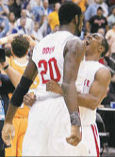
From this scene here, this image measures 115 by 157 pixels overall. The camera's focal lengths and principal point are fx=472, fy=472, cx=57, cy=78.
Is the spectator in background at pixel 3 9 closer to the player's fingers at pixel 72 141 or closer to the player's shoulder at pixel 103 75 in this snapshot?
the player's shoulder at pixel 103 75

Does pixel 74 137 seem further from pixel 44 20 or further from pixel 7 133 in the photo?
pixel 44 20

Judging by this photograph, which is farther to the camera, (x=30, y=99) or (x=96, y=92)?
(x=96, y=92)

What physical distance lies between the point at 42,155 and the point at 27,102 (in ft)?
1.56

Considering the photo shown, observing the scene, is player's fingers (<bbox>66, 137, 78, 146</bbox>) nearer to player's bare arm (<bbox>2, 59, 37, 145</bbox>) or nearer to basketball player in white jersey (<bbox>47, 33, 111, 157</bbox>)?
basketball player in white jersey (<bbox>47, 33, 111, 157</bbox>)

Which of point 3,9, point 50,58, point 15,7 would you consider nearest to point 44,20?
point 3,9

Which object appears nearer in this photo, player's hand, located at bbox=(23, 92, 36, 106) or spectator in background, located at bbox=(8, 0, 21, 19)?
player's hand, located at bbox=(23, 92, 36, 106)

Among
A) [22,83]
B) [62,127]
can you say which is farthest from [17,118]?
[62,127]

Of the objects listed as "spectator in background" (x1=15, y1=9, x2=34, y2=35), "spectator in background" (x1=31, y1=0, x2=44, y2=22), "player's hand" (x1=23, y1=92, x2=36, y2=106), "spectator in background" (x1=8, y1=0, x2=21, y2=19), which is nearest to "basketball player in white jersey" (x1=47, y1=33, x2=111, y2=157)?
"player's hand" (x1=23, y1=92, x2=36, y2=106)

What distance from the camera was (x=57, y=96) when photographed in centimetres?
388

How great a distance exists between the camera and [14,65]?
20.2 ft

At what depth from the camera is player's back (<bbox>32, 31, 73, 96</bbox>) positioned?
384cm

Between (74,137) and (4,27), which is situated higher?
(74,137)

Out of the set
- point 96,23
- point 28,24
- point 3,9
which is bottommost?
point 96,23

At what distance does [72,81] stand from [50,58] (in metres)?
0.34
